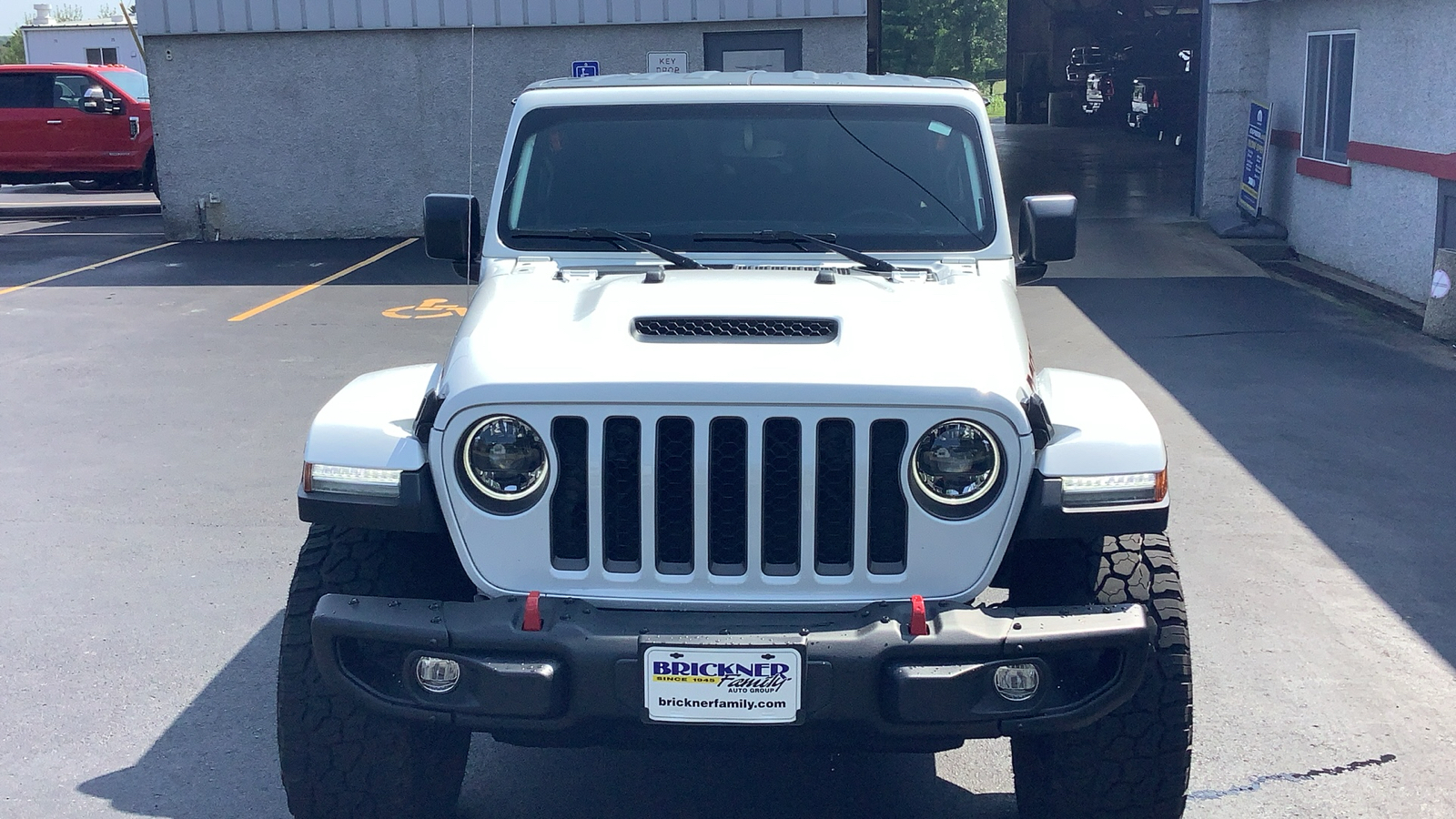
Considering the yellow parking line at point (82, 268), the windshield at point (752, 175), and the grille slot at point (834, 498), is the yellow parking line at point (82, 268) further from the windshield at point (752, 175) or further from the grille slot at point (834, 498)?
the grille slot at point (834, 498)

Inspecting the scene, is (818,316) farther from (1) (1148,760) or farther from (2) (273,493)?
(2) (273,493)

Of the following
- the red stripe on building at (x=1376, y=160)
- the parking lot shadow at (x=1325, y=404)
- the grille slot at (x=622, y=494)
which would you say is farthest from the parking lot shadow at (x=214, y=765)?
the red stripe on building at (x=1376, y=160)

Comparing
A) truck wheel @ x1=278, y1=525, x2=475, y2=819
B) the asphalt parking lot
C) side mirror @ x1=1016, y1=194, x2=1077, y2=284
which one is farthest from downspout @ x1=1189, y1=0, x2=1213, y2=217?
truck wheel @ x1=278, y1=525, x2=475, y2=819

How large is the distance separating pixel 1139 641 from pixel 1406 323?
9397 millimetres

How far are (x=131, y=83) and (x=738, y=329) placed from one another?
2180 cm

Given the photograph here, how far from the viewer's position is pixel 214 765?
167 inches

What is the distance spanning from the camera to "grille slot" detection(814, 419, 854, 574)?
3.29 metres

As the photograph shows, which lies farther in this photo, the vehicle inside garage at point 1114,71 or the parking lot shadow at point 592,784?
the vehicle inside garage at point 1114,71

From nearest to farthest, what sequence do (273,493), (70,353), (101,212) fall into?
(273,493), (70,353), (101,212)

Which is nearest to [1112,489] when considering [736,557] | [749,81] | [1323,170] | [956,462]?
[956,462]

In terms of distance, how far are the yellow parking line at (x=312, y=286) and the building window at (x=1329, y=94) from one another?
1011 cm

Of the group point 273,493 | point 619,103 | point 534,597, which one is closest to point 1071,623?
point 534,597

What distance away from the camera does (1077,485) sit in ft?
11.1

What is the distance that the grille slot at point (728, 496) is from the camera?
3289 mm
